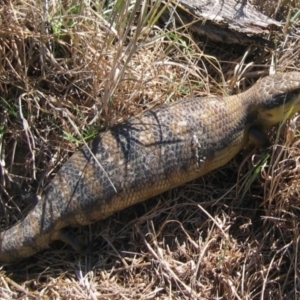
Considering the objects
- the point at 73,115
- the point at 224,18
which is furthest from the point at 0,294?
the point at 224,18

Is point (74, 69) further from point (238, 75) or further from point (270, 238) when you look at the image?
point (270, 238)

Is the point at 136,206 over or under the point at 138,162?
under

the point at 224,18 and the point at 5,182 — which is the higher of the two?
the point at 224,18

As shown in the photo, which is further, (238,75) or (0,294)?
(238,75)

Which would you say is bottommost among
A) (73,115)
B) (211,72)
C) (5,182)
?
(5,182)
